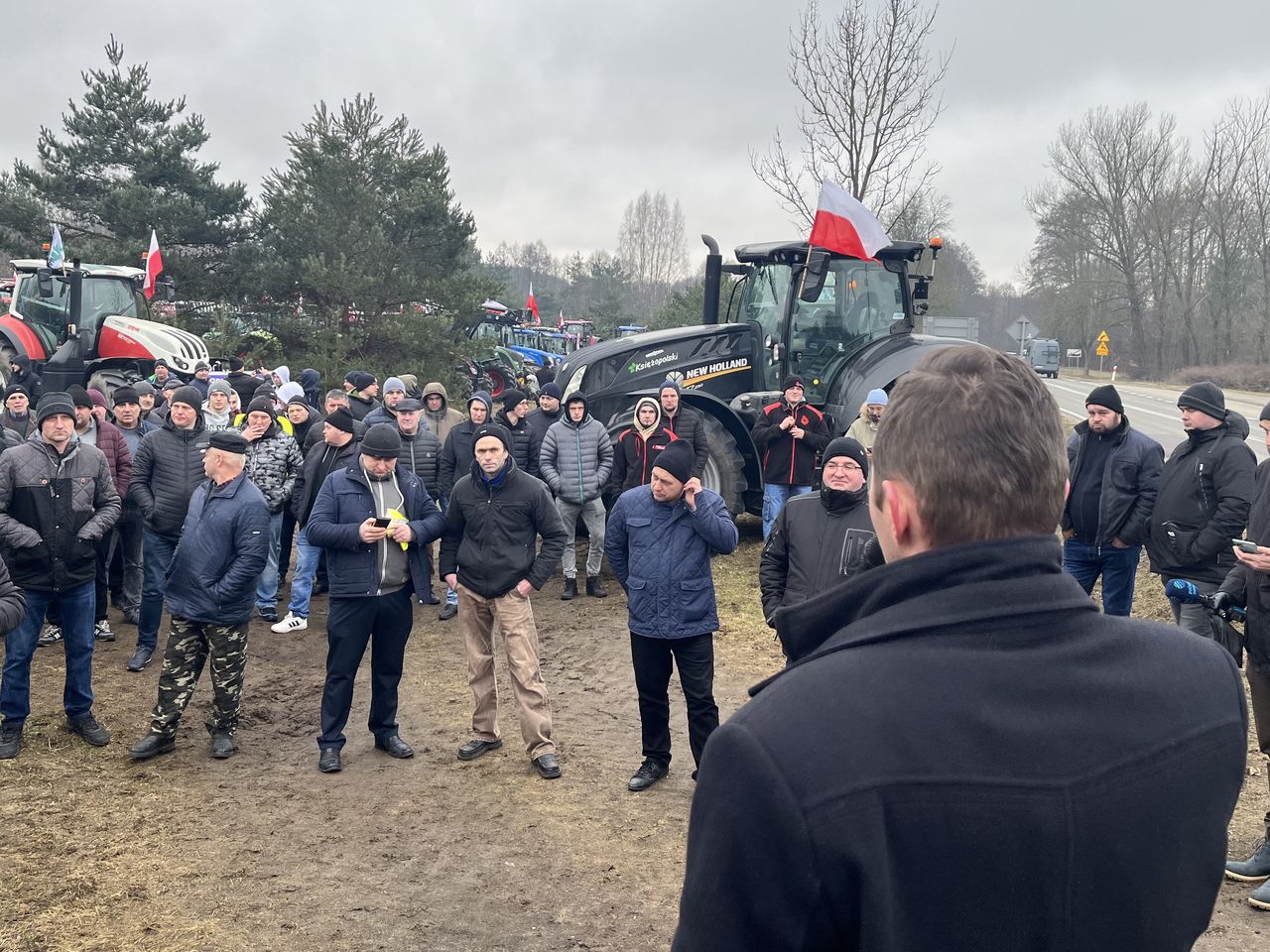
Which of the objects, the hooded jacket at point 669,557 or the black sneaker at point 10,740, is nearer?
the hooded jacket at point 669,557

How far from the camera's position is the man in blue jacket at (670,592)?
5219 mm

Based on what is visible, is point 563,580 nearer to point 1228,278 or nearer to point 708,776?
point 708,776

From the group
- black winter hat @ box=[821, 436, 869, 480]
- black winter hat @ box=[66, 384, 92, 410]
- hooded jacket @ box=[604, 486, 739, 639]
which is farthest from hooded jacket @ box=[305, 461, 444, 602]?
black winter hat @ box=[66, 384, 92, 410]

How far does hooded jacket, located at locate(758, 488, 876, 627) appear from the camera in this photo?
15.7 ft

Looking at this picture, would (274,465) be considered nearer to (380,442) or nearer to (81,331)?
(380,442)

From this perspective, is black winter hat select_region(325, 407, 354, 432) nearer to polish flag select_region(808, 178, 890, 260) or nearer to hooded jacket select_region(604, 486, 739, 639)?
hooded jacket select_region(604, 486, 739, 639)

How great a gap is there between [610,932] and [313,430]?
5.94m

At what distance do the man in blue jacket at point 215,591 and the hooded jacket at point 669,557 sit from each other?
2065 millimetres

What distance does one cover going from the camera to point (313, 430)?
871 cm

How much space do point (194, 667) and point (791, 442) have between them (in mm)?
5515

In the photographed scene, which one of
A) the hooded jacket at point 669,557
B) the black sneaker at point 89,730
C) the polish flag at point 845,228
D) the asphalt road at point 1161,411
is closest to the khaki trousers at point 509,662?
the hooded jacket at point 669,557

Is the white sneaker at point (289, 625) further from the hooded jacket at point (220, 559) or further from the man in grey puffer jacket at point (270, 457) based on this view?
the hooded jacket at point (220, 559)

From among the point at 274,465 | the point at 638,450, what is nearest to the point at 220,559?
the point at 274,465

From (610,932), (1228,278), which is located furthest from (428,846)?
(1228,278)
